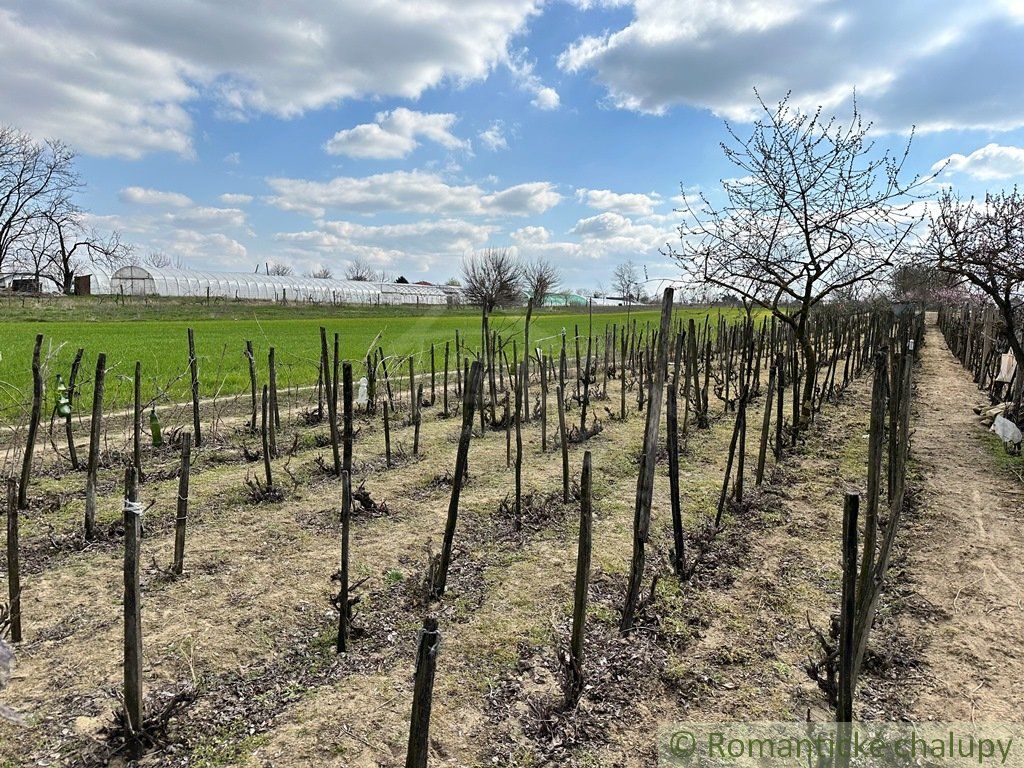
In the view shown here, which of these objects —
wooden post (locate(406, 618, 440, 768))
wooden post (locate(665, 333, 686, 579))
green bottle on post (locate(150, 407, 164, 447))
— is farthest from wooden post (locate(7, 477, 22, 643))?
green bottle on post (locate(150, 407, 164, 447))

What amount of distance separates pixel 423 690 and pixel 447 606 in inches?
65.6

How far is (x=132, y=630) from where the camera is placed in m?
1.96

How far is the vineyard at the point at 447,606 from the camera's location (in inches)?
84.0

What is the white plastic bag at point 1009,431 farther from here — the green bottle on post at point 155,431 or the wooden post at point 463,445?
the green bottle on post at point 155,431

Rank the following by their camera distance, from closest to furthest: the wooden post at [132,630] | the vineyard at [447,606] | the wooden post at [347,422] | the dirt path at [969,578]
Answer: the wooden post at [132,630], the vineyard at [447,606], the dirt path at [969,578], the wooden post at [347,422]

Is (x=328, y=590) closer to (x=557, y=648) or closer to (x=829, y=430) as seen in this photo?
(x=557, y=648)

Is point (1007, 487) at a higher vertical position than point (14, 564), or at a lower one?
lower

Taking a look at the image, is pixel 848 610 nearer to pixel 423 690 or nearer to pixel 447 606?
pixel 423 690

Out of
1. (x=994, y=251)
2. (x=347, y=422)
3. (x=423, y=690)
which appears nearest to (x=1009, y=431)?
(x=994, y=251)

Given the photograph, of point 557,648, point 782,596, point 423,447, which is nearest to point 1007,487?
point 782,596

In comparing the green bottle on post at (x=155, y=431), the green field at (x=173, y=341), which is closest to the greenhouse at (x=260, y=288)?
the green field at (x=173, y=341)

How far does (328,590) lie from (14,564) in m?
1.41

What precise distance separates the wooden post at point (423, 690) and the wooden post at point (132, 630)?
1.06m

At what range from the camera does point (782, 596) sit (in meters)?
3.27
